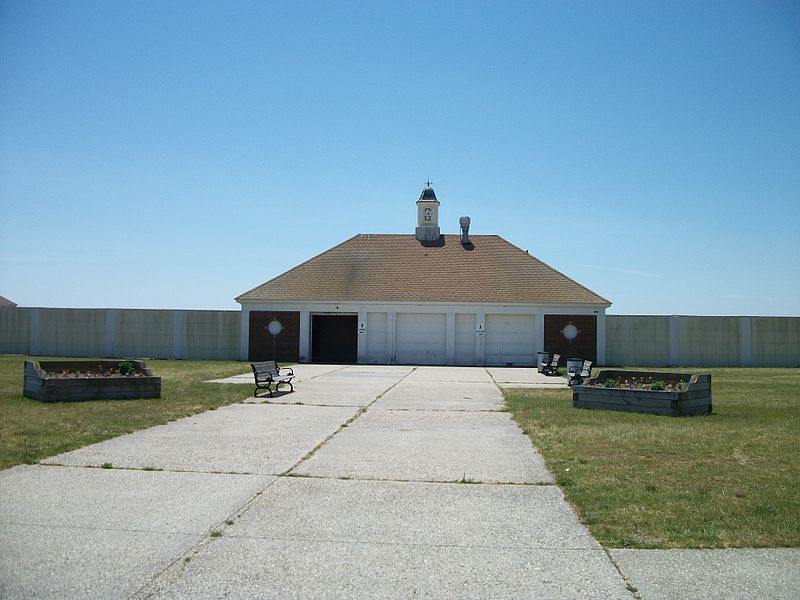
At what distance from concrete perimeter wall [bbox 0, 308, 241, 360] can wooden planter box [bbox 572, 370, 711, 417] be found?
920 inches

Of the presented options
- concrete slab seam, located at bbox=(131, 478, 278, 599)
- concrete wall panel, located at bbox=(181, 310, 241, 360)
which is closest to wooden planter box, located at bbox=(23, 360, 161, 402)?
concrete slab seam, located at bbox=(131, 478, 278, 599)

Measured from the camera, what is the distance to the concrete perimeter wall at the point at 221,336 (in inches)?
1369

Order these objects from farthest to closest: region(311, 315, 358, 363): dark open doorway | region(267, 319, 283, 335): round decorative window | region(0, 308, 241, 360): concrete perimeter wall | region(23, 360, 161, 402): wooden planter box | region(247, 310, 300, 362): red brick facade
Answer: region(311, 315, 358, 363): dark open doorway < region(0, 308, 241, 360): concrete perimeter wall < region(267, 319, 283, 335): round decorative window < region(247, 310, 300, 362): red brick facade < region(23, 360, 161, 402): wooden planter box

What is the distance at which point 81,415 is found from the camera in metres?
13.5

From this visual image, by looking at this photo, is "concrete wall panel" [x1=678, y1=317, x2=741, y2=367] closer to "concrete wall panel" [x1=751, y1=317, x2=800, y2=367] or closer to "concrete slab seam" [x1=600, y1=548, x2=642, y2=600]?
"concrete wall panel" [x1=751, y1=317, x2=800, y2=367]

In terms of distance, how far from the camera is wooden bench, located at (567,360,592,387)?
21000 mm

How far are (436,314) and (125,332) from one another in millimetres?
15480

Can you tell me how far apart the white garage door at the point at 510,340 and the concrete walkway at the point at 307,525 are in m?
23.0

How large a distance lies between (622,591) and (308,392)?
14.8m

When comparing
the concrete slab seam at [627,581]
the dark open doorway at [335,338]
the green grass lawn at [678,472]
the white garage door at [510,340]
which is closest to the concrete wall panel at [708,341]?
the white garage door at [510,340]

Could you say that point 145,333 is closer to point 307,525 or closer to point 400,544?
point 307,525

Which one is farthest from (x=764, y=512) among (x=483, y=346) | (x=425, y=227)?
(x=425, y=227)

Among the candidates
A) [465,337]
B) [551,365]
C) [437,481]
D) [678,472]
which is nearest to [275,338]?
[465,337]

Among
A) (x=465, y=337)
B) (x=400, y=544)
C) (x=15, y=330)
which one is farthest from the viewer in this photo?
(x=15, y=330)
